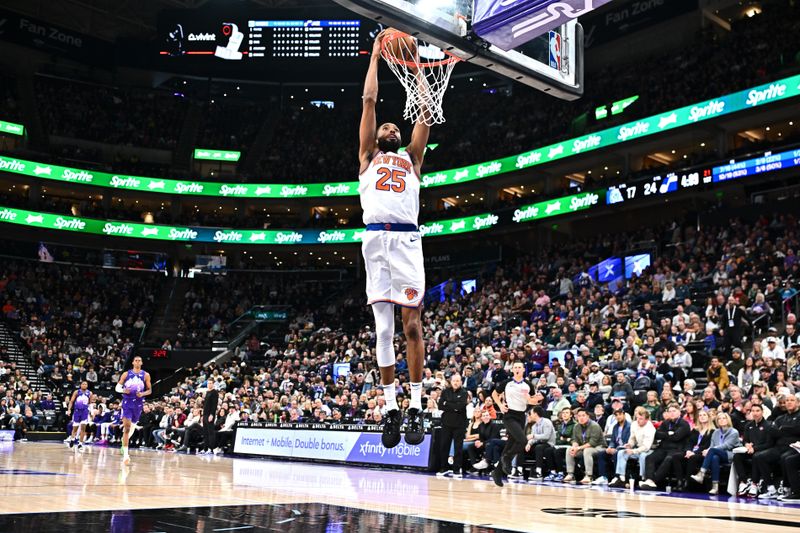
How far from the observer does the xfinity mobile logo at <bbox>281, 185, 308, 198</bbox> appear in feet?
125

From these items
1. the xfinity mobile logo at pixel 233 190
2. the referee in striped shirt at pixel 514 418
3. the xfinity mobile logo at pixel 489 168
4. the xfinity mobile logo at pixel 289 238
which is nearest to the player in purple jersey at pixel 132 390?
the referee in striped shirt at pixel 514 418

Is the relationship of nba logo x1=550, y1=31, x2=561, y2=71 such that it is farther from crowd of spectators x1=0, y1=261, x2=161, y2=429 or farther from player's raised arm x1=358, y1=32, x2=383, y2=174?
crowd of spectators x1=0, y1=261, x2=161, y2=429

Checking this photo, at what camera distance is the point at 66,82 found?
4006cm

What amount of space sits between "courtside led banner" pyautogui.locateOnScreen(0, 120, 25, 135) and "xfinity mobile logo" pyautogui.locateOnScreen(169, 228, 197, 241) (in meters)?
8.24

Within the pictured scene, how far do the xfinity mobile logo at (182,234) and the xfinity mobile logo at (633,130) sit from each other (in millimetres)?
21063

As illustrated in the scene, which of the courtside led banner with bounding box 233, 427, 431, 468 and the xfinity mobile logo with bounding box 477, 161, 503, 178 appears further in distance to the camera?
the xfinity mobile logo with bounding box 477, 161, 503, 178

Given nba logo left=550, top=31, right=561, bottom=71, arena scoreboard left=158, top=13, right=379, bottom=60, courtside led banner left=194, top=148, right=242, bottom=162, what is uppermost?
arena scoreboard left=158, top=13, right=379, bottom=60

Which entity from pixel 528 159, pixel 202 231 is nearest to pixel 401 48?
pixel 528 159

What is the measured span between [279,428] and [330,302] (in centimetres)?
1760

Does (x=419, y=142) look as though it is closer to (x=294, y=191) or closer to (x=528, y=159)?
(x=528, y=159)

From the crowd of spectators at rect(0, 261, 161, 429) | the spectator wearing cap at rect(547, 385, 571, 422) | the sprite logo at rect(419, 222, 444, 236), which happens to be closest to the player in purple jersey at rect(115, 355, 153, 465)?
the spectator wearing cap at rect(547, 385, 571, 422)

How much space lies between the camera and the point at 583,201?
2930 centimetres

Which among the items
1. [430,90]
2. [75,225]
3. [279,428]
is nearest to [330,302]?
[75,225]

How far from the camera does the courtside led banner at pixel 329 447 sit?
15.5m
